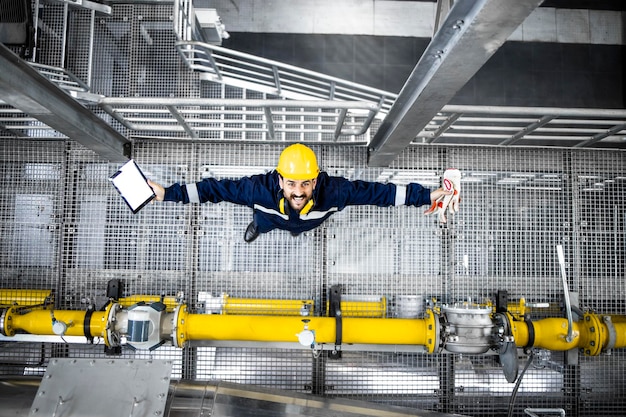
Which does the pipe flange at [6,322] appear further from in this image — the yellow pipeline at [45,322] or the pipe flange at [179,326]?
the pipe flange at [179,326]

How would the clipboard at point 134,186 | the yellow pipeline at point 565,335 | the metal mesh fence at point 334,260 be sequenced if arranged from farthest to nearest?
the metal mesh fence at point 334,260 < the yellow pipeline at point 565,335 < the clipboard at point 134,186

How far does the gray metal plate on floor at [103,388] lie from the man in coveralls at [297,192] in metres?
1.22

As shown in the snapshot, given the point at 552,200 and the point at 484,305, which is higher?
the point at 552,200

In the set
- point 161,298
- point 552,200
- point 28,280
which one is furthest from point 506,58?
point 28,280

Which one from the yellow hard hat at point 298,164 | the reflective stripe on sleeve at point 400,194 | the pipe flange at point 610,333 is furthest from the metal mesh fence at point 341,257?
the yellow hard hat at point 298,164

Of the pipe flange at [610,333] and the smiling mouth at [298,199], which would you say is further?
the pipe flange at [610,333]

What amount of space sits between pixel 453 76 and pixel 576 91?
20.3 feet

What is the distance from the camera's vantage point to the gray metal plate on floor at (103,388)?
2693 millimetres

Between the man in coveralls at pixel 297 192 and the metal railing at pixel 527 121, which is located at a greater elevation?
the metal railing at pixel 527 121

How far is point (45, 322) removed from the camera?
149 inches

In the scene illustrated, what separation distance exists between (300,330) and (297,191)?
51.6 inches

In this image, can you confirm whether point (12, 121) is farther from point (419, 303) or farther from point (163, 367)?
point (419, 303)

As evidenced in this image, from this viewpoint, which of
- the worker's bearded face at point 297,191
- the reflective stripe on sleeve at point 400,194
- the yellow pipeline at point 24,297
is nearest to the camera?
the worker's bearded face at point 297,191

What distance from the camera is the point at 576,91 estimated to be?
279 inches
